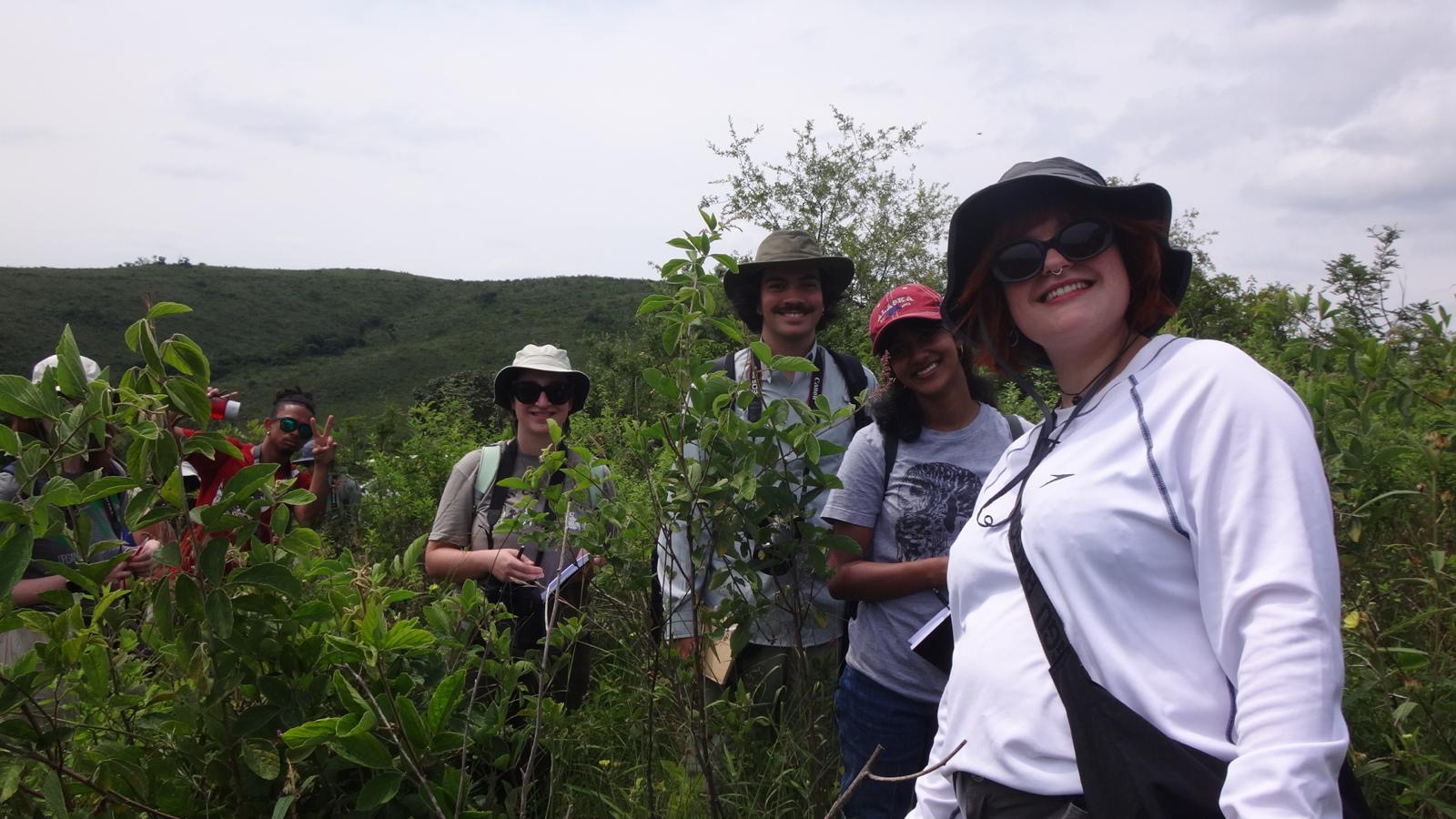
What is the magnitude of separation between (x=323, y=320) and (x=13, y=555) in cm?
7580

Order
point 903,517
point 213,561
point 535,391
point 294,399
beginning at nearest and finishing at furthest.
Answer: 1. point 213,561
2. point 903,517
3. point 535,391
4. point 294,399

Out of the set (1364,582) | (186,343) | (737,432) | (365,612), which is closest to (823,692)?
(737,432)

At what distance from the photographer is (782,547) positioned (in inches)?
85.0

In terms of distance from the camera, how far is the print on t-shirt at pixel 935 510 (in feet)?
7.80

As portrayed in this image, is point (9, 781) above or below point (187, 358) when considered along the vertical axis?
below

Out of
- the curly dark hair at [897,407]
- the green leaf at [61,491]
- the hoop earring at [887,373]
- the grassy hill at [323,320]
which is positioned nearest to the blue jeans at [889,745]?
the curly dark hair at [897,407]

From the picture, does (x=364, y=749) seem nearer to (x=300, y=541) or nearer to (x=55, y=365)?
(x=300, y=541)

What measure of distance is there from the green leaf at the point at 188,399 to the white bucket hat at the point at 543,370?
7.02 ft

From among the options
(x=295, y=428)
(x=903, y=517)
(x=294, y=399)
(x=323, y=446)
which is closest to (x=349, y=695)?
(x=903, y=517)

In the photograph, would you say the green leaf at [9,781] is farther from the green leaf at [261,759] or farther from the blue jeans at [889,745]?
the blue jeans at [889,745]

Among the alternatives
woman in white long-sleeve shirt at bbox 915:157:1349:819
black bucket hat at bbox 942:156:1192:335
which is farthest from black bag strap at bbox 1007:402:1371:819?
black bucket hat at bbox 942:156:1192:335

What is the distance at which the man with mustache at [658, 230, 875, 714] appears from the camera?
2.18m

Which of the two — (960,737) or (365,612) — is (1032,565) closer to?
(960,737)

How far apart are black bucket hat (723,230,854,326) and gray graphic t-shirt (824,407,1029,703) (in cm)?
99
